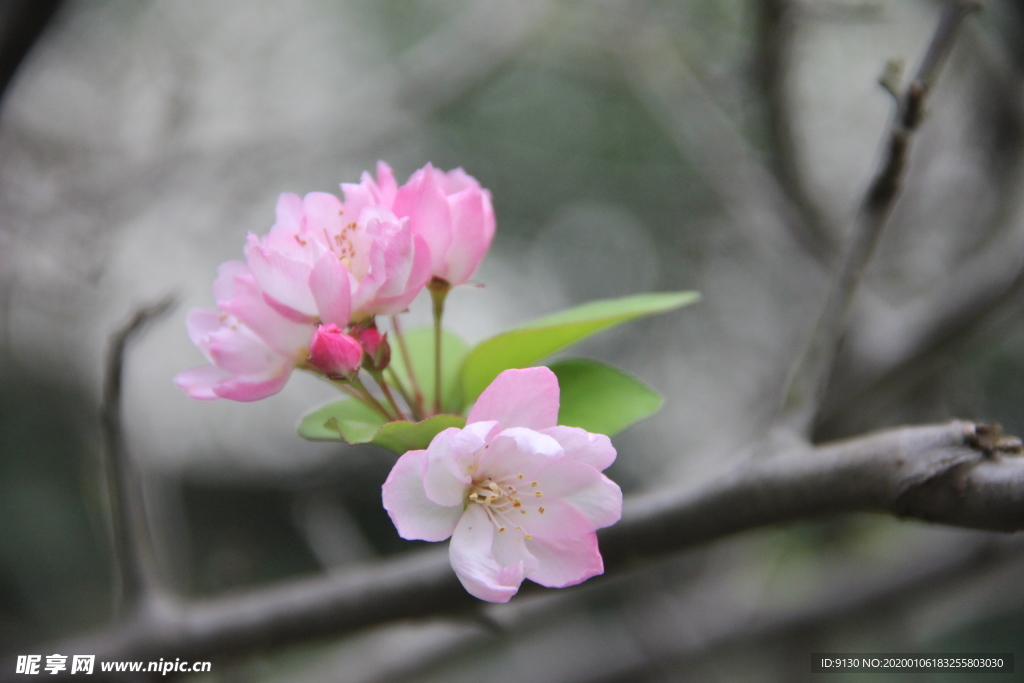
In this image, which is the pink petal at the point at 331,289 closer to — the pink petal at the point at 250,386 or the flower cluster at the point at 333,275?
the flower cluster at the point at 333,275

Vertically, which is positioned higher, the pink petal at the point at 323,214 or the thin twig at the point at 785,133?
the thin twig at the point at 785,133

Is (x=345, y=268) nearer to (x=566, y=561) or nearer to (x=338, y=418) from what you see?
(x=338, y=418)

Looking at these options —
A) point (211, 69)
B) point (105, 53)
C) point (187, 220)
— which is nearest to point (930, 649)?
point (187, 220)

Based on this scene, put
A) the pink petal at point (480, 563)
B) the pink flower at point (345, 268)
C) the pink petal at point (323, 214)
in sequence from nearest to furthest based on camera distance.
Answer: the pink petal at point (480, 563)
the pink flower at point (345, 268)
the pink petal at point (323, 214)

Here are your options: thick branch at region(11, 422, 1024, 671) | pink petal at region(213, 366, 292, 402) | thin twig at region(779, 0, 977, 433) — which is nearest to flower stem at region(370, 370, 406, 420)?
pink petal at region(213, 366, 292, 402)

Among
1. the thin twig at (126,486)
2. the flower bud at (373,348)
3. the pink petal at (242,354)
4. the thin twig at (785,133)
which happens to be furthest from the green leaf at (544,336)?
the thin twig at (785,133)

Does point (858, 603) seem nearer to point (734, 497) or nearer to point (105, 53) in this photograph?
point (734, 497)

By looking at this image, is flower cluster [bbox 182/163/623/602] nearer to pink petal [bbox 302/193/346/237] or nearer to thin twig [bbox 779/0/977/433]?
pink petal [bbox 302/193/346/237]
